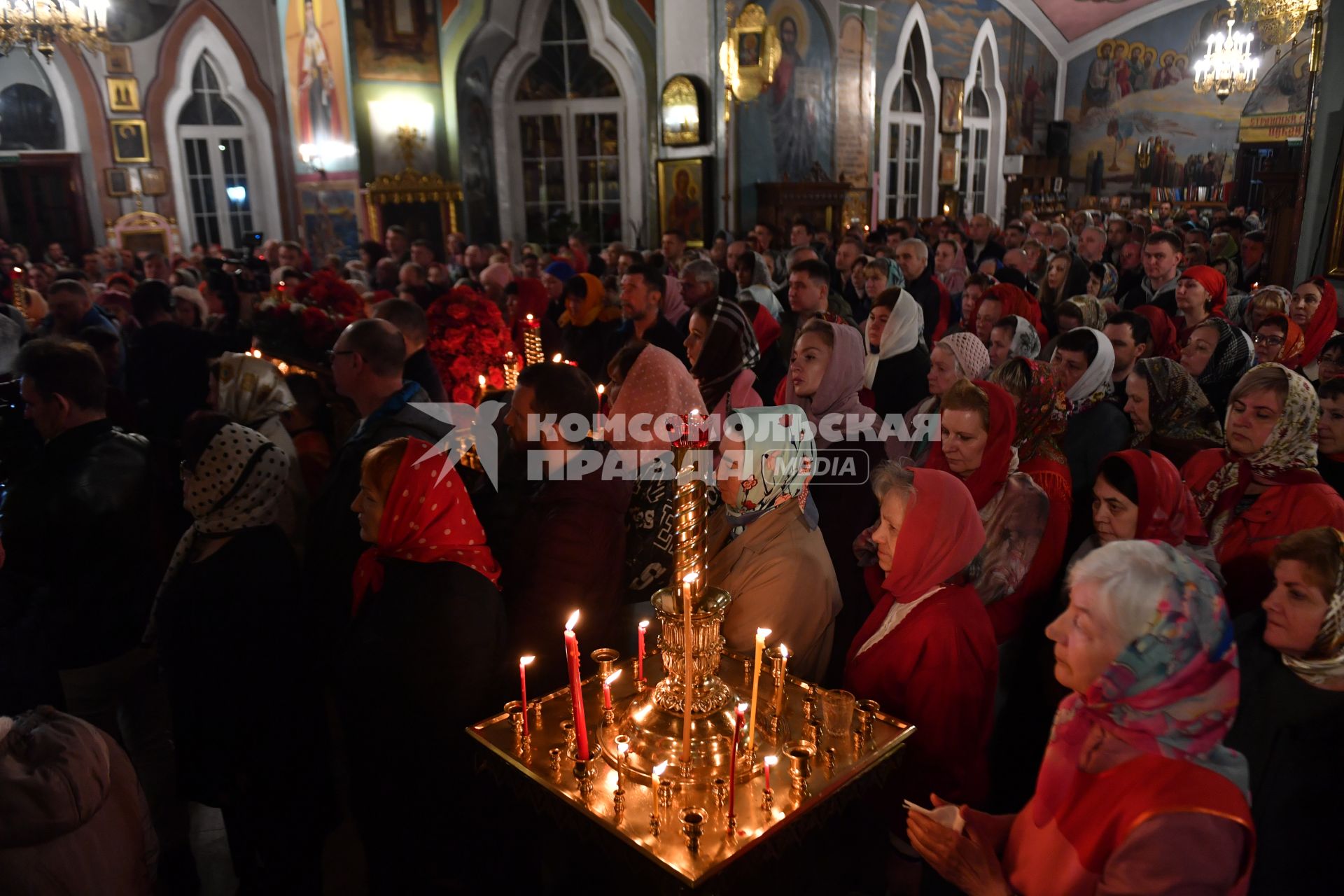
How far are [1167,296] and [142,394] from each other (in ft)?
22.1

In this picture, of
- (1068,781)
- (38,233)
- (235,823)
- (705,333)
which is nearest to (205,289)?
(705,333)

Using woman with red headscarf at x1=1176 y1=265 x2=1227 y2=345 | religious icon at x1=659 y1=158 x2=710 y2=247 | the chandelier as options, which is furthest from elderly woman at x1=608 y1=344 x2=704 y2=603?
religious icon at x1=659 y1=158 x2=710 y2=247

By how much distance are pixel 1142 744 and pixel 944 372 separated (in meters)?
2.95

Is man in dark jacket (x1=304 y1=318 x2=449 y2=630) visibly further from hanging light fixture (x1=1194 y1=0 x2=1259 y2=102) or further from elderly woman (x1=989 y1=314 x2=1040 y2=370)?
Answer: hanging light fixture (x1=1194 y1=0 x2=1259 y2=102)

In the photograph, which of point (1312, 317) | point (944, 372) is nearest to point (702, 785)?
point (944, 372)

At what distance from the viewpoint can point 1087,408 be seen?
3986mm

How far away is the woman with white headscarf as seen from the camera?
12.5ft

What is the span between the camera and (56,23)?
9.30 meters

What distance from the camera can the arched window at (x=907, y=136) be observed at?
17688 millimetres

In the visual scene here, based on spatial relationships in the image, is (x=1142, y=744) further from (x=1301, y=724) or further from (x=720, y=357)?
(x=720, y=357)

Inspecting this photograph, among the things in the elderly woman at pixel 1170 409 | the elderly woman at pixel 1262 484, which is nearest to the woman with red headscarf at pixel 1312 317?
the elderly woman at pixel 1170 409

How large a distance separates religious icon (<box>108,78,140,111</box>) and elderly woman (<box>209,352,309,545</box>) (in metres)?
14.0

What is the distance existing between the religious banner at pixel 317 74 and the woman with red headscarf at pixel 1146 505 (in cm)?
1278

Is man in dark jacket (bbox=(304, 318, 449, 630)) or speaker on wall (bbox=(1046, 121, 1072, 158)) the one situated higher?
speaker on wall (bbox=(1046, 121, 1072, 158))
